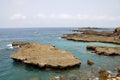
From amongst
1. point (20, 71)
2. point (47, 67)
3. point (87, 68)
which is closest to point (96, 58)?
point (87, 68)

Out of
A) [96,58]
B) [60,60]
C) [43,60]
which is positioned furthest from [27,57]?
[96,58]

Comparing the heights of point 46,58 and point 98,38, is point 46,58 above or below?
above

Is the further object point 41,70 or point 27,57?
point 27,57

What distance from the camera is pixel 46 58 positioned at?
4078 centimetres

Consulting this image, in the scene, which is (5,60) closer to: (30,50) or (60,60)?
(30,50)

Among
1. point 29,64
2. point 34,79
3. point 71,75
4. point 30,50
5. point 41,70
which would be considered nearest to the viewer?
point 34,79

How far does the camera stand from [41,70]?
1475 inches

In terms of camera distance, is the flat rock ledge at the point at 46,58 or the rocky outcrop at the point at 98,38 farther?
the rocky outcrop at the point at 98,38

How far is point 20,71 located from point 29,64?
355 centimetres

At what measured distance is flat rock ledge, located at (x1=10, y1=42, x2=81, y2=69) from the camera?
1498 inches

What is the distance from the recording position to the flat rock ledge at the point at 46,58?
38056mm

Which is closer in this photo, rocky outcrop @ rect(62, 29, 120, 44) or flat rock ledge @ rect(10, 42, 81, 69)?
flat rock ledge @ rect(10, 42, 81, 69)

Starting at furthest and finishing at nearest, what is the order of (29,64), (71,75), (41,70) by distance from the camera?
(29,64), (41,70), (71,75)

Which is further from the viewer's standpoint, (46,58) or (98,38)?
(98,38)
